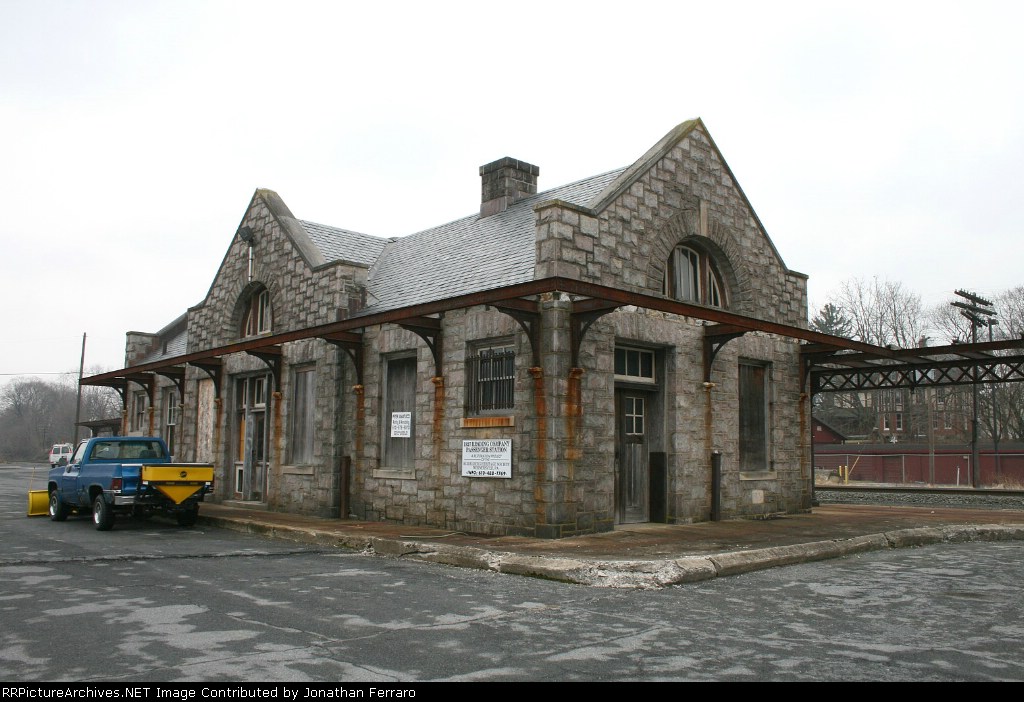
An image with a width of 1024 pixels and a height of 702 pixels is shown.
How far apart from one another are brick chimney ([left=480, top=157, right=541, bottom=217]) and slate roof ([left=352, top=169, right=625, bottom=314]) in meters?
0.32

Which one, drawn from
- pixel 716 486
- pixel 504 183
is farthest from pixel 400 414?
pixel 504 183

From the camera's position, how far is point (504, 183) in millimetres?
18328

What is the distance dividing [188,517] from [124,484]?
1376 mm

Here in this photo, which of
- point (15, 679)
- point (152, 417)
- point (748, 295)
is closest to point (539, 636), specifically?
point (15, 679)

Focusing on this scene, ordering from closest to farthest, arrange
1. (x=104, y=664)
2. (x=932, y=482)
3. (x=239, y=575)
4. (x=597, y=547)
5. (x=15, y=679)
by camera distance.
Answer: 1. (x=15, y=679)
2. (x=104, y=664)
3. (x=239, y=575)
4. (x=597, y=547)
5. (x=932, y=482)

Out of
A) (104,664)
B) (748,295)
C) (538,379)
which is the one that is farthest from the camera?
(748,295)

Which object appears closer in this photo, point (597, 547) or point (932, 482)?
point (597, 547)

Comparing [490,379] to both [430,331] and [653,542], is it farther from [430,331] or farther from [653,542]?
[653,542]

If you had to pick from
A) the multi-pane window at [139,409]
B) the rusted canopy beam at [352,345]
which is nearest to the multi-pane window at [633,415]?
the rusted canopy beam at [352,345]

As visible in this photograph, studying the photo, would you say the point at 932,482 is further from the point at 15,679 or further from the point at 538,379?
the point at 15,679

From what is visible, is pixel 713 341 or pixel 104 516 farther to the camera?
pixel 713 341

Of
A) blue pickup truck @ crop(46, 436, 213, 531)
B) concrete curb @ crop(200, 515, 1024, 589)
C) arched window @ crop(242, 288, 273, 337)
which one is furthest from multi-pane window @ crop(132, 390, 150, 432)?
concrete curb @ crop(200, 515, 1024, 589)

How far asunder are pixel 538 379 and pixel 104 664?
7509 millimetres

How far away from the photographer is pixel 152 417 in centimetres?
2352
